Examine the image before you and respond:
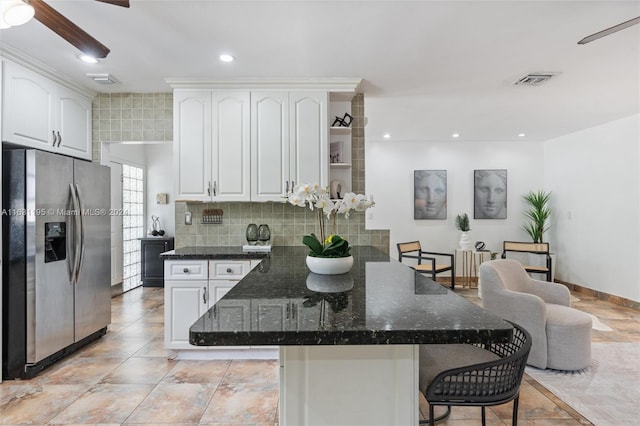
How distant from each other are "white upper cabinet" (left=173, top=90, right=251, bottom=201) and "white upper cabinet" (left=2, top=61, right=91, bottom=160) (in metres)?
1.00

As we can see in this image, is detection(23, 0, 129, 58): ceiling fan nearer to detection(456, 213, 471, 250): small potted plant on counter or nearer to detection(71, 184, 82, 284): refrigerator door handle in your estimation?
detection(71, 184, 82, 284): refrigerator door handle

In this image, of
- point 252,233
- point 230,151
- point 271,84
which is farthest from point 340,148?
point 252,233

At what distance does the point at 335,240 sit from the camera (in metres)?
1.81

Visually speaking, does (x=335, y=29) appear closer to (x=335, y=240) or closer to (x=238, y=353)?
(x=335, y=240)

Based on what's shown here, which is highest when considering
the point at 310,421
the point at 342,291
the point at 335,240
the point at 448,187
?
the point at 448,187

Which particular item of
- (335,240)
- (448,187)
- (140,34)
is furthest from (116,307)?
(448,187)

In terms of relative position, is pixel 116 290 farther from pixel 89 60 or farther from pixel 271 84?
pixel 271 84

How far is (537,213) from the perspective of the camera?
18.6 feet

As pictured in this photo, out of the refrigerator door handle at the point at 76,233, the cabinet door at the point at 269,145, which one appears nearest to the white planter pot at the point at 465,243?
the cabinet door at the point at 269,145

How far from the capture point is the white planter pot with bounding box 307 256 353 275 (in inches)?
68.7

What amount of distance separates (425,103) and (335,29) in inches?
76.5

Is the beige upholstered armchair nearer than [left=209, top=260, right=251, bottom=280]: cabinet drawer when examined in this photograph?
Yes

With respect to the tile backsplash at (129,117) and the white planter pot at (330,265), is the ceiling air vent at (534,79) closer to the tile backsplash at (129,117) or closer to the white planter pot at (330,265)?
the white planter pot at (330,265)

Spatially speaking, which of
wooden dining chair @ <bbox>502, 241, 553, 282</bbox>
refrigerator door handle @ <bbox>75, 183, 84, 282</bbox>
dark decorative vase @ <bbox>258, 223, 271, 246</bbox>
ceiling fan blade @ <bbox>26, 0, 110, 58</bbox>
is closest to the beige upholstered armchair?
dark decorative vase @ <bbox>258, 223, 271, 246</bbox>
